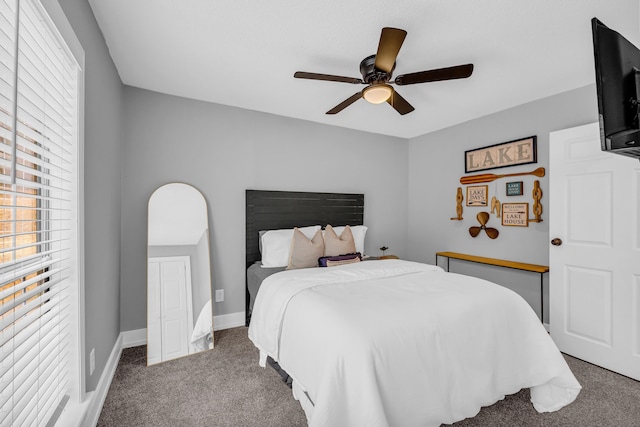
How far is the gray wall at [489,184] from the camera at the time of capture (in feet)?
9.95

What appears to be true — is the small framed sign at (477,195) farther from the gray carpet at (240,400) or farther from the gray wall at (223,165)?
the gray carpet at (240,400)

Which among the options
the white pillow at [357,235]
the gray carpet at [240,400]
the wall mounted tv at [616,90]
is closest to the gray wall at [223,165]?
the white pillow at [357,235]

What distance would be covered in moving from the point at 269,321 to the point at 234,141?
2061 mm

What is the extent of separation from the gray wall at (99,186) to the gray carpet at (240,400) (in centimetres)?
28

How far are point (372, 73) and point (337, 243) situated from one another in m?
1.72

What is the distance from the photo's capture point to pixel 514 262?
3326mm

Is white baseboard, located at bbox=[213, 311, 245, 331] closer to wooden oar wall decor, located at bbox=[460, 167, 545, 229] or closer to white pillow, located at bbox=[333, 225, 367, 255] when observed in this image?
white pillow, located at bbox=[333, 225, 367, 255]

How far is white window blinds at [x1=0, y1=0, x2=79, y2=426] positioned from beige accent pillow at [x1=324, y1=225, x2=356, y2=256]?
2132 millimetres

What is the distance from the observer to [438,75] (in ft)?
6.55

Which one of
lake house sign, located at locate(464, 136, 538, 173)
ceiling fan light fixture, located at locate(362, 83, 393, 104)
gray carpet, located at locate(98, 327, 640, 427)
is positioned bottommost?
gray carpet, located at locate(98, 327, 640, 427)

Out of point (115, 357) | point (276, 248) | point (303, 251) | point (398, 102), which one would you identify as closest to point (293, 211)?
point (276, 248)

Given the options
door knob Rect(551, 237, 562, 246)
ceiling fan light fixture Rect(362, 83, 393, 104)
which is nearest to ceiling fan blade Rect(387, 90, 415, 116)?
ceiling fan light fixture Rect(362, 83, 393, 104)

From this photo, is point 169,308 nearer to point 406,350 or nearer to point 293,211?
point 293,211

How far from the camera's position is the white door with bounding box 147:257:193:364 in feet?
8.53
